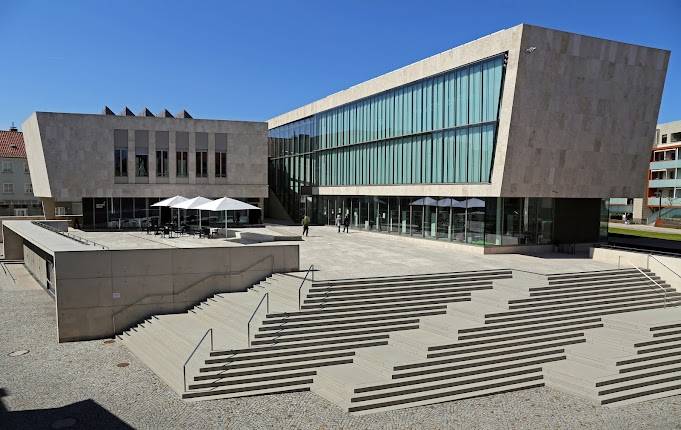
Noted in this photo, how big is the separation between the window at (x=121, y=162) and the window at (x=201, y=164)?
5.48 m

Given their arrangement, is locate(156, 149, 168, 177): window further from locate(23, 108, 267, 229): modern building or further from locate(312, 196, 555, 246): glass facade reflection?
locate(312, 196, 555, 246): glass facade reflection

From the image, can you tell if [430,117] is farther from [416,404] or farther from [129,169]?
[129,169]

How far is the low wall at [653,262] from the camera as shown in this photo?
72.0 ft

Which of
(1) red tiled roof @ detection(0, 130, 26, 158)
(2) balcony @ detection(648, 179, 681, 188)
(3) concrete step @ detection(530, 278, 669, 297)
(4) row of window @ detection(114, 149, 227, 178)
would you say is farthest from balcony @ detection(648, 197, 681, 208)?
(1) red tiled roof @ detection(0, 130, 26, 158)

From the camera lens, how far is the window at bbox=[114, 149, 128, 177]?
132 feet

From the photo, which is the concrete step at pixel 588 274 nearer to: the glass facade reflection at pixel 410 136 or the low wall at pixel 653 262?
the low wall at pixel 653 262

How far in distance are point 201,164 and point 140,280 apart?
2509cm

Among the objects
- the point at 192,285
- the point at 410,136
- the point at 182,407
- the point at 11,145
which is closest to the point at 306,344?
the point at 182,407

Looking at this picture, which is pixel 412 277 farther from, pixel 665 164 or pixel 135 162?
pixel 665 164

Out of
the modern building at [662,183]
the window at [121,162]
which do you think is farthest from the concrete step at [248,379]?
the modern building at [662,183]

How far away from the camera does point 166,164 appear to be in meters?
41.7

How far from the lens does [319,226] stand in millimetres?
45781

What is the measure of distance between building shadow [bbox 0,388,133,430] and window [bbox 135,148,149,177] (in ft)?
99.3

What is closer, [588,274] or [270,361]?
[270,361]
